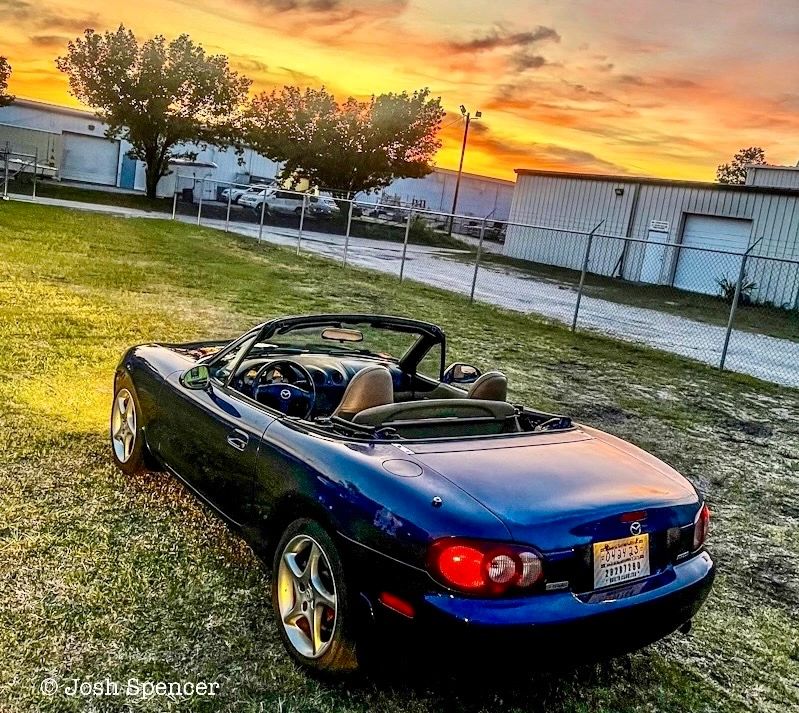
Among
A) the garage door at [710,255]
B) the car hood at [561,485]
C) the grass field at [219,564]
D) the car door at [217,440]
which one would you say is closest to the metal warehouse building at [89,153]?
the garage door at [710,255]

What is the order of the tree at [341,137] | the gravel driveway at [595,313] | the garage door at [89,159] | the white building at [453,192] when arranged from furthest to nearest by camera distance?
1. the white building at [453,192]
2. the garage door at [89,159]
3. the tree at [341,137]
4. the gravel driveway at [595,313]

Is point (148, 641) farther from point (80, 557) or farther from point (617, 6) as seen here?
point (617, 6)

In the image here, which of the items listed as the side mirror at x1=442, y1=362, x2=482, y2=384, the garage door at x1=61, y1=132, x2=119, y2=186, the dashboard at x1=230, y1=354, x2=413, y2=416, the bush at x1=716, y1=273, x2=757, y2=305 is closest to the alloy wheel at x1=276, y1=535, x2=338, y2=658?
the dashboard at x1=230, y1=354, x2=413, y2=416

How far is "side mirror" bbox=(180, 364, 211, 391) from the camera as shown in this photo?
4164 millimetres

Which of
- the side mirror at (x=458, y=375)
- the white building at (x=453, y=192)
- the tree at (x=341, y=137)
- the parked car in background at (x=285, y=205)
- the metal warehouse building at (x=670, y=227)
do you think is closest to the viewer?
the side mirror at (x=458, y=375)

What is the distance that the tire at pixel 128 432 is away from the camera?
4.77 meters

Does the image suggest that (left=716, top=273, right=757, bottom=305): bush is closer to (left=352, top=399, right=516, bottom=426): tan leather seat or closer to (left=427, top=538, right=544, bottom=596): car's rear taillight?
(left=352, top=399, right=516, bottom=426): tan leather seat

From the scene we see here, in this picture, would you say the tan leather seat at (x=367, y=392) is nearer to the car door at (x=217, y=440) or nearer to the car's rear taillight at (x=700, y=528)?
the car door at (x=217, y=440)

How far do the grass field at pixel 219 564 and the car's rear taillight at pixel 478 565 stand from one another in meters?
0.32

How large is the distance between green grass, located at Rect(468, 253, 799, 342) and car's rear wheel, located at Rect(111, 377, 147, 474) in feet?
52.9

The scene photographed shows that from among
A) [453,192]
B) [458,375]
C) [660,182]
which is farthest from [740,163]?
[458,375]

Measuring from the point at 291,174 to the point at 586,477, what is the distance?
4724cm

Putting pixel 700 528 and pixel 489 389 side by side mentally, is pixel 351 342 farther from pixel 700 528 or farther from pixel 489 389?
pixel 700 528

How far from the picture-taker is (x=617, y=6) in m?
13.4
